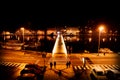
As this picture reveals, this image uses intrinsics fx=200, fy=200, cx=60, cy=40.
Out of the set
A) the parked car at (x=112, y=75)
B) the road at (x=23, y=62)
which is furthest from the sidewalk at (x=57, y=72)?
the parked car at (x=112, y=75)

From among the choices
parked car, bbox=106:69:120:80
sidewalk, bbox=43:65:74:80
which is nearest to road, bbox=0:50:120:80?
sidewalk, bbox=43:65:74:80

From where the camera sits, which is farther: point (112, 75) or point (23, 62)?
point (23, 62)

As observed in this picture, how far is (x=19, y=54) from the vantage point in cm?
4047

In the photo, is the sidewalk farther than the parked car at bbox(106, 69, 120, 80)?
Yes

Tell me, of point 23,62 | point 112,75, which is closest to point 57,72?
point 112,75

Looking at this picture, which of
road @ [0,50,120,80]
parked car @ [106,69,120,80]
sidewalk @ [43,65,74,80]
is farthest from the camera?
road @ [0,50,120,80]

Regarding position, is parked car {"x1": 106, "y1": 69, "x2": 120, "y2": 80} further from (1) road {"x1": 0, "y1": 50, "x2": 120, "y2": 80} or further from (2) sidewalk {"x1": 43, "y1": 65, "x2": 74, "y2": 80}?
(2) sidewalk {"x1": 43, "y1": 65, "x2": 74, "y2": 80}

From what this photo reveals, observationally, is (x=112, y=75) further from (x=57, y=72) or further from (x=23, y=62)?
(x=23, y=62)

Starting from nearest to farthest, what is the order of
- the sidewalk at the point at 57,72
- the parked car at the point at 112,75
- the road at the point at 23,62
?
1. the parked car at the point at 112,75
2. the sidewalk at the point at 57,72
3. the road at the point at 23,62

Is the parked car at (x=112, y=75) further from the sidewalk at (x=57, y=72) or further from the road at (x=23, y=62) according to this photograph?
the sidewalk at (x=57, y=72)

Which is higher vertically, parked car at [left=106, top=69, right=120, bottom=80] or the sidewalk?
parked car at [left=106, top=69, right=120, bottom=80]

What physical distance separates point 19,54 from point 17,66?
9.60m

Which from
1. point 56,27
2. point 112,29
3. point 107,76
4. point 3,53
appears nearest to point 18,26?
point 56,27

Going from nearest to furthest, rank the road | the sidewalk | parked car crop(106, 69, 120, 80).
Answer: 1. parked car crop(106, 69, 120, 80)
2. the sidewalk
3. the road
